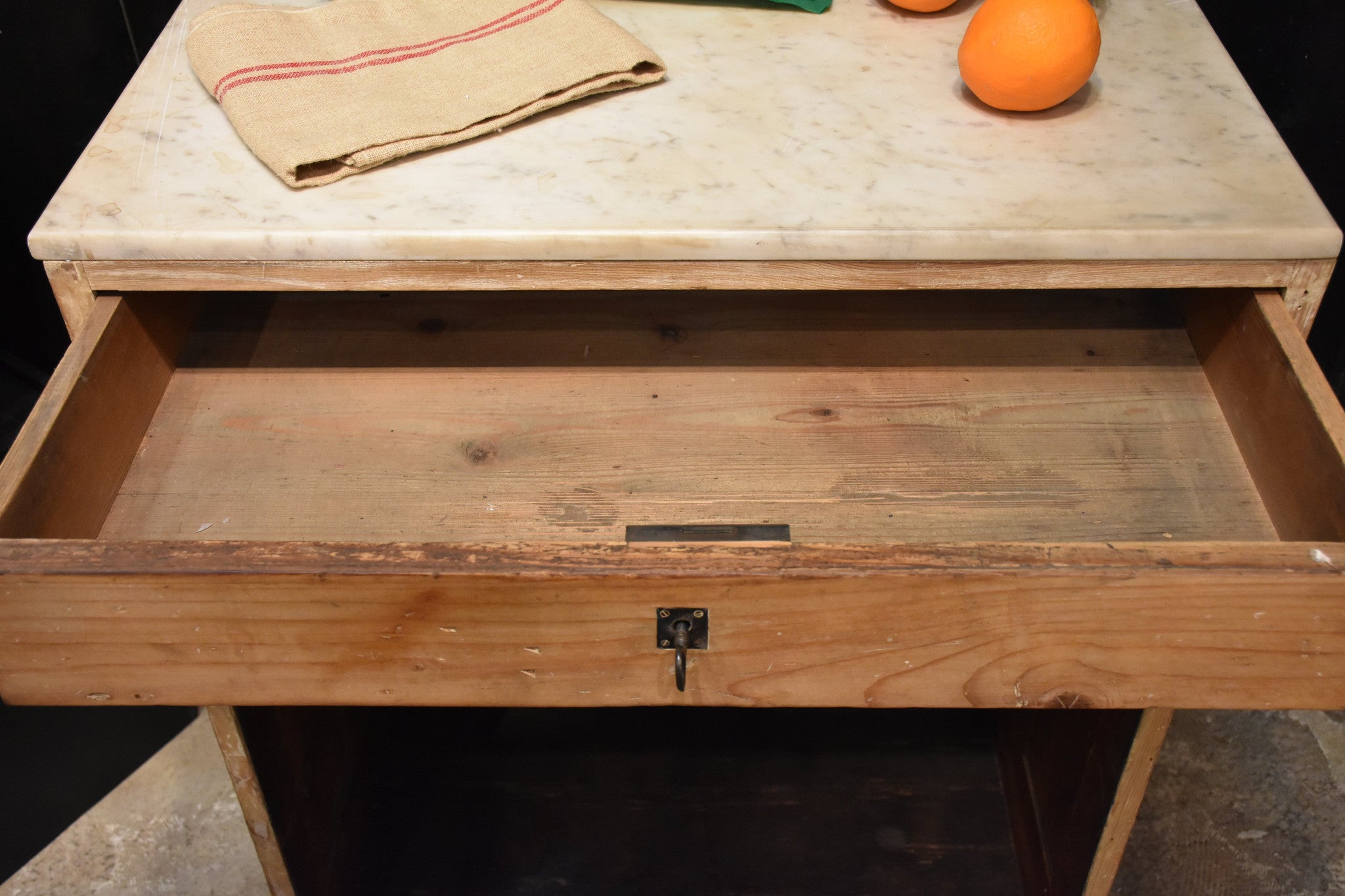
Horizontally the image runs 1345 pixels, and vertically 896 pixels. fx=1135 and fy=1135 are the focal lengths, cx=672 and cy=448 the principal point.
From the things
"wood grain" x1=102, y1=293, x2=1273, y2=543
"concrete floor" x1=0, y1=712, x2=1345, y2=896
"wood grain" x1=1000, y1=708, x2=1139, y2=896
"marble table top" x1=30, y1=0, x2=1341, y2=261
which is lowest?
"concrete floor" x1=0, y1=712, x2=1345, y2=896

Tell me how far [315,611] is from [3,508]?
20 cm

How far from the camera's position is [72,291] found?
2.61 ft

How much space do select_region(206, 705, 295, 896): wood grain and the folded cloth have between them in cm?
40

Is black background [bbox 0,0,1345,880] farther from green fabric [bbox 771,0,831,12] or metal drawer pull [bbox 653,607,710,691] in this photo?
metal drawer pull [bbox 653,607,710,691]

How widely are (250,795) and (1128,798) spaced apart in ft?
2.29

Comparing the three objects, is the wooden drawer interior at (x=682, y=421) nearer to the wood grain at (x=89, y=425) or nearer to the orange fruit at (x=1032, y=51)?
the wood grain at (x=89, y=425)

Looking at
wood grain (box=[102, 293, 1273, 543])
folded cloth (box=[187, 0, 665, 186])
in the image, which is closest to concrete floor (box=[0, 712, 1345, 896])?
wood grain (box=[102, 293, 1273, 543])

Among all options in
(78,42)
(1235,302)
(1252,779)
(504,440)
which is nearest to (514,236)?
(504,440)

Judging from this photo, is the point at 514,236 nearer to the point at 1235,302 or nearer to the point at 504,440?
the point at 504,440

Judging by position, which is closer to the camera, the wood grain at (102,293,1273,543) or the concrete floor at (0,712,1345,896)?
the wood grain at (102,293,1273,543)

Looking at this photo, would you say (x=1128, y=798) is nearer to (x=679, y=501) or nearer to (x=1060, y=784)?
(x=1060, y=784)

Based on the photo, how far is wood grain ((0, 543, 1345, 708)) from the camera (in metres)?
0.66

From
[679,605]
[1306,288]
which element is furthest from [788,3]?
[679,605]

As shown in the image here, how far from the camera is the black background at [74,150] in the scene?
3.80ft
